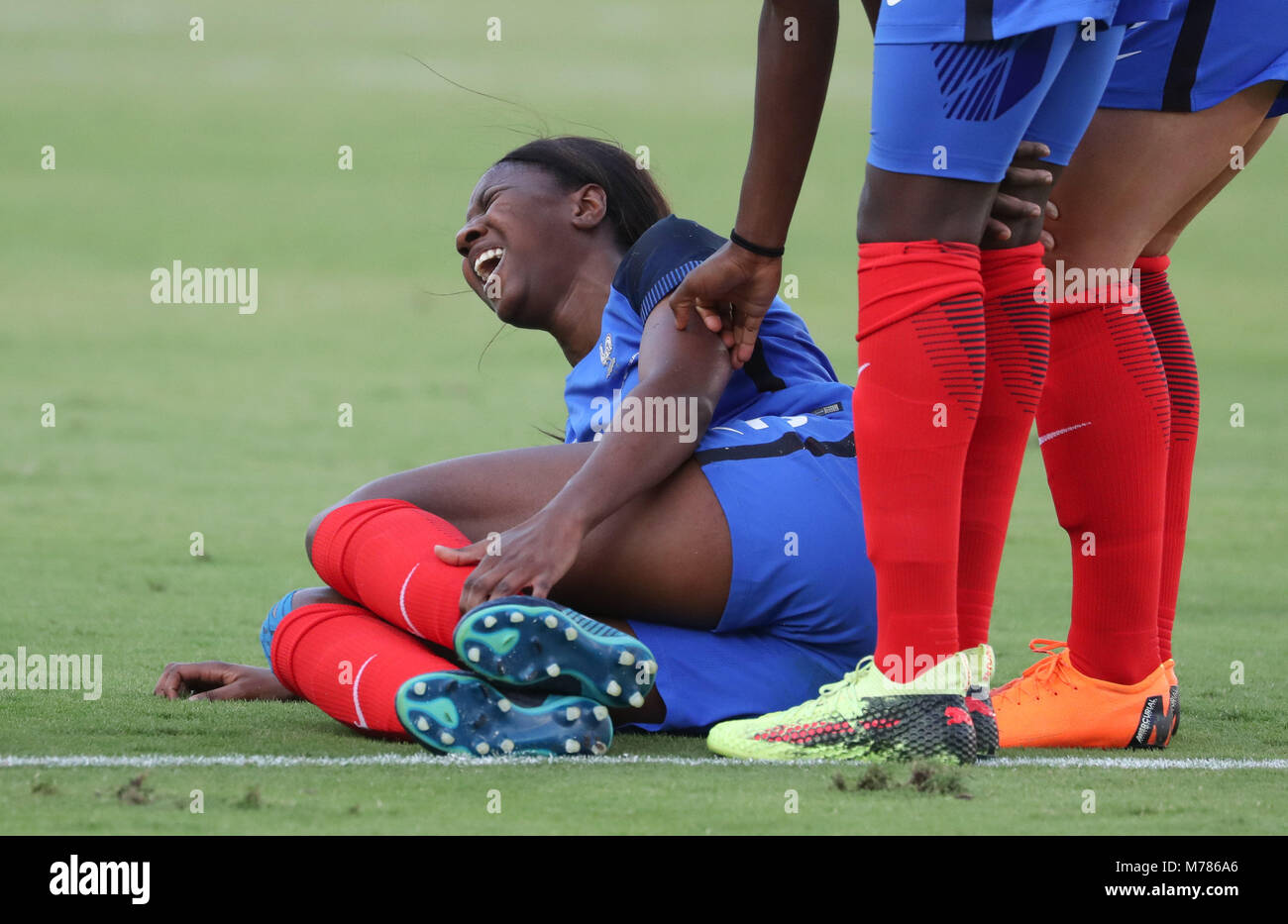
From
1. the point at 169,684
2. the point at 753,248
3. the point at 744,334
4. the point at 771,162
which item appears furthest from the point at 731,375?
the point at 169,684

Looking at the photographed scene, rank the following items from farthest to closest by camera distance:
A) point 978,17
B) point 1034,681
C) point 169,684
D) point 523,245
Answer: point 523,245, point 169,684, point 1034,681, point 978,17

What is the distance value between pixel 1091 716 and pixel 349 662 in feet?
3.79

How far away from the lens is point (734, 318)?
2.74 metres

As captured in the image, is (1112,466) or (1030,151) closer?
(1030,151)

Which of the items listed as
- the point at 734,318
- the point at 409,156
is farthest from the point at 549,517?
the point at 409,156

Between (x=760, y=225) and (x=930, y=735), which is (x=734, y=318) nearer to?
(x=760, y=225)

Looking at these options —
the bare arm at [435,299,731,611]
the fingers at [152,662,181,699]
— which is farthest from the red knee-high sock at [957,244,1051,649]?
the fingers at [152,662,181,699]

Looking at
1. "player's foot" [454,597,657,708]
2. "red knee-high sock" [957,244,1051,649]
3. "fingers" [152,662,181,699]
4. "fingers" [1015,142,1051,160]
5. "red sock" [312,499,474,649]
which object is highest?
"fingers" [1015,142,1051,160]

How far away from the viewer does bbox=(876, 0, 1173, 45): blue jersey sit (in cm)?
219

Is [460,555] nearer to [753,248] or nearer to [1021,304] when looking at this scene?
[753,248]

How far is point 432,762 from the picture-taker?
2.34 metres

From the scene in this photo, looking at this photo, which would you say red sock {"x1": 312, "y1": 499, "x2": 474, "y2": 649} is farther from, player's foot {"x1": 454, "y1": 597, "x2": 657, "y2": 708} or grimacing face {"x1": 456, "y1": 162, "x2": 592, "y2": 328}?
grimacing face {"x1": 456, "y1": 162, "x2": 592, "y2": 328}

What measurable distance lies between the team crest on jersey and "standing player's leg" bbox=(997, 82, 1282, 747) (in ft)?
2.46
